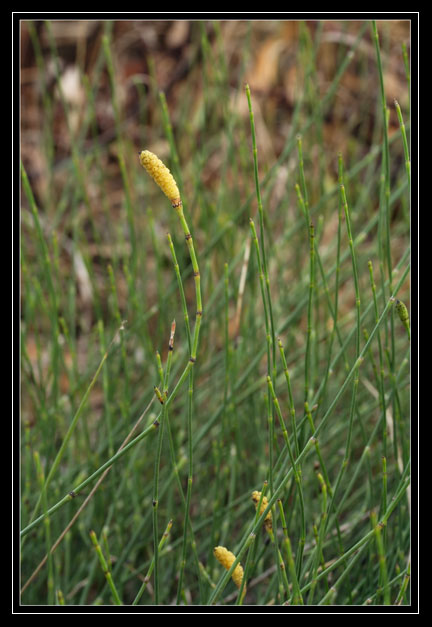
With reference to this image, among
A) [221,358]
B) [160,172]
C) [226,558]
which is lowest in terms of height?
[226,558]

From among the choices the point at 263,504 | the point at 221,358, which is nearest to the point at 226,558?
the point at 263,504

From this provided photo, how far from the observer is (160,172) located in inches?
20.9

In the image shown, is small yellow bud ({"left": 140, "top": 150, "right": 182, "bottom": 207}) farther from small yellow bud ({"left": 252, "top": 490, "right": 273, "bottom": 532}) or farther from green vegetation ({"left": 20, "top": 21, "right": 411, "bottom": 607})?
small yellow bud ({"left": 252, "top": 490, "right": 273, "bottom": 532})

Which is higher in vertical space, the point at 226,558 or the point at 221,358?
the point at 221,358

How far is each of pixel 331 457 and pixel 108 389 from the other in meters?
0.37

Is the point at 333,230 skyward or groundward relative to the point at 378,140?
groundward

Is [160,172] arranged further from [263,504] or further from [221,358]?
[221,358]

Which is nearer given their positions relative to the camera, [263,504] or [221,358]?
[263,504]

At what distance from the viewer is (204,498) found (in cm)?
105

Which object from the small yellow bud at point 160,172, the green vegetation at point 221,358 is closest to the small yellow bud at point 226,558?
the green vegetation at point 221,358

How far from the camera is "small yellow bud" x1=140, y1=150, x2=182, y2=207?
1.72 ft
